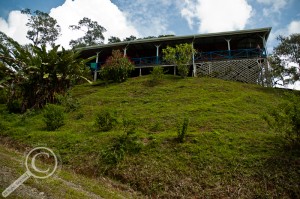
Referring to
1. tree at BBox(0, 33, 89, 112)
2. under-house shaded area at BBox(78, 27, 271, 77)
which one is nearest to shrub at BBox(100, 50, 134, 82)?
under-house shaded area at BBox(78, 27, 271, 77)

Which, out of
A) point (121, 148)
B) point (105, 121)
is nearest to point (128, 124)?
point (121, 148)

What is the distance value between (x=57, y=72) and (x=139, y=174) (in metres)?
9.37

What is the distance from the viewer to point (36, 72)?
13.4 metres

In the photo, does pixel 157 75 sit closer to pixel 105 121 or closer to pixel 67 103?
pixel 67 103

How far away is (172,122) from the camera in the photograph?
10008 millimetres

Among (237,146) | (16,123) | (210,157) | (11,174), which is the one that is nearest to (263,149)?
(237,146)

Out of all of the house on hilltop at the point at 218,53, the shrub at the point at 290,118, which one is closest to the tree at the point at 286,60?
the house on hilltop at the point at 218,53

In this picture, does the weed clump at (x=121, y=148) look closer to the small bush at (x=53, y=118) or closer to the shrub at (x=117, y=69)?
the small bush at (x=53, y=118)

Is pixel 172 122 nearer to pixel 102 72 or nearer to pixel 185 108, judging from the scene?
pixel 185 108

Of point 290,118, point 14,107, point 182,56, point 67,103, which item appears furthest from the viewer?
point 182,56

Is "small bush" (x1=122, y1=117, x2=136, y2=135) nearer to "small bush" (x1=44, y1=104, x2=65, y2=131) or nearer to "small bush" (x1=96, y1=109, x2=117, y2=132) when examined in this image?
"small bush" (x1=96, y1=109, x2=117, y2=132)

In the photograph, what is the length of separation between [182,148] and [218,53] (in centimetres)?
1792

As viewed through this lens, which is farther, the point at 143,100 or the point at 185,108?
the point at 143,100

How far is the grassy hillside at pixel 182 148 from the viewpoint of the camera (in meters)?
5.81
